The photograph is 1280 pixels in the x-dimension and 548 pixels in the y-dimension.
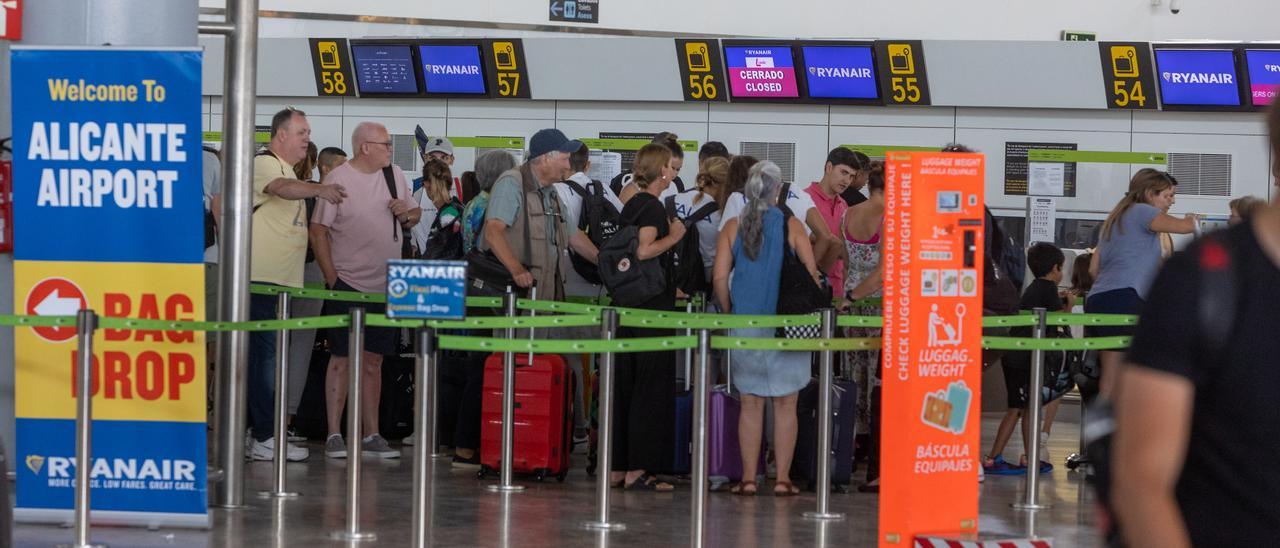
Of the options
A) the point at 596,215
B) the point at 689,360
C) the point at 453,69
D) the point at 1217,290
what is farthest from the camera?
the point at 453,69

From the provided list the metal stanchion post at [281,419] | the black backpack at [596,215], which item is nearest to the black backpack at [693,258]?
the black backpack at [596,215]

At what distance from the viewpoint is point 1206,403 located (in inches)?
79.4

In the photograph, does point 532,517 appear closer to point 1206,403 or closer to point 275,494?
point 275,494

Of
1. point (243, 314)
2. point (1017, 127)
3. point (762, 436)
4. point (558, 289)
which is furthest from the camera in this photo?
point (1017, 127)

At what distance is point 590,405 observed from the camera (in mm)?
8789

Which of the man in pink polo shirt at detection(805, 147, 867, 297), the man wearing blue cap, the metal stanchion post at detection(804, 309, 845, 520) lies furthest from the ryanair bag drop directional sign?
the man in pink polo shirt at detection(805, 147, 867, 297)

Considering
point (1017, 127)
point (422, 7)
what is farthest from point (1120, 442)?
point (422, 7)

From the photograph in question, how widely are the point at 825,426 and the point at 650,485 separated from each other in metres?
1.43

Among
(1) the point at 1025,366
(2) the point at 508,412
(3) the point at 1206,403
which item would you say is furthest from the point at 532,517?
(3) the point at 1206,403

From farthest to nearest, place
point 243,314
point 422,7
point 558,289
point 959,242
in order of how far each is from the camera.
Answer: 1. point 422,7
2. point 558,289
3. point 243,314
4. point 959,242

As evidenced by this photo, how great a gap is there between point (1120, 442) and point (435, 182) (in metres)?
8.50

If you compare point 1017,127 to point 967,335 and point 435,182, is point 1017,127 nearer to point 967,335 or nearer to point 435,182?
point 435,182

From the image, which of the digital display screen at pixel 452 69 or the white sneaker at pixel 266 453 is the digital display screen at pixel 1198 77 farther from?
the white sneaker at pixel 266 453

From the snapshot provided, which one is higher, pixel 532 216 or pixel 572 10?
pixel 572 10
